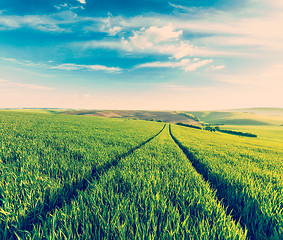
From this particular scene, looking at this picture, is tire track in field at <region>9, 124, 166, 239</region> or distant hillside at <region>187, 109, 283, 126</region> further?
distant hillside at <region>187, 109, 283, 126</region>

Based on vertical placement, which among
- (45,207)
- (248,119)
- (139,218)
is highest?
(248,119)

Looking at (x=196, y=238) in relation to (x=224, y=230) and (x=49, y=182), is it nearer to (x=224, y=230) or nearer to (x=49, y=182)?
(x=224, y=230)

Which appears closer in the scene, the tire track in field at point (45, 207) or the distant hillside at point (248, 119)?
the tire track in field at point (45, 207)

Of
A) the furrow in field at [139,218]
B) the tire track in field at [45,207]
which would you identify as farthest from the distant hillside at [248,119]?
the tire track in field at [45,207]

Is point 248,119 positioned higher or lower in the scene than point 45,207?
higher

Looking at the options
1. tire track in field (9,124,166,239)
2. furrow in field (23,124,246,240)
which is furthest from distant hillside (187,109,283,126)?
tire track in field (9,124,166,239)

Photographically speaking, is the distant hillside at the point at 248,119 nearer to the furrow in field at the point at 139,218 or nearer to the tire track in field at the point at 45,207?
the furrow in field at the point at 139,218

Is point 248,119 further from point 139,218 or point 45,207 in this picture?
point 45,207

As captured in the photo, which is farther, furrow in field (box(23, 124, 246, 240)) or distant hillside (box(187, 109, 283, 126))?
distant hillside (box(187, 109, 283, 126))

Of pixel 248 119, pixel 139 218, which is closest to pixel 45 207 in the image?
pixel 139 218

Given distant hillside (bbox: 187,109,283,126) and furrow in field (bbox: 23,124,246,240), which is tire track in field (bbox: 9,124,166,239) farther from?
distant hillside (bbox: 187,109,283,126)

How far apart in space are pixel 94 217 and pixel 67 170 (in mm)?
2098

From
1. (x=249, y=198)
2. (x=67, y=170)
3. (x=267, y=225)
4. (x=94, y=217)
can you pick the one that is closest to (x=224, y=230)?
(x=267, y=225)

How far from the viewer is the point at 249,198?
9.04 ft
